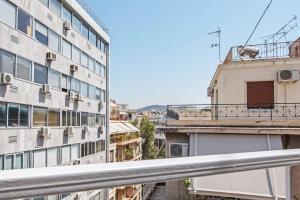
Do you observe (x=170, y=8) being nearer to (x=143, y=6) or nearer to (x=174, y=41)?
(x=143, y=6)

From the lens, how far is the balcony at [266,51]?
11.6 m

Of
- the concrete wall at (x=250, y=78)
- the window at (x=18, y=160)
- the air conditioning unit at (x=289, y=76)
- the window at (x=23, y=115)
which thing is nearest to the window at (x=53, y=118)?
the window at (x=23, y=115)

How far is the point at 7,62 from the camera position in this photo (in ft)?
32.9

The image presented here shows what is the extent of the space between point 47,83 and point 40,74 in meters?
0.75

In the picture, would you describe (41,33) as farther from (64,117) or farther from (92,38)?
(92,38)

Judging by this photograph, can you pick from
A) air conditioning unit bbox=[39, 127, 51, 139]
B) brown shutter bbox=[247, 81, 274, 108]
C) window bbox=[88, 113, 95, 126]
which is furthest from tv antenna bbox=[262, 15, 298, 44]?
window bbox=[88, 113, 95, 126]

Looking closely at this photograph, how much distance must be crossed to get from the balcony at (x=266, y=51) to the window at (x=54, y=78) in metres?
7.59

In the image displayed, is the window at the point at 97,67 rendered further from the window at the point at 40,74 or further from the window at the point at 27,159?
the window at the point at 27,159

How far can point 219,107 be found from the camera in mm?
10945

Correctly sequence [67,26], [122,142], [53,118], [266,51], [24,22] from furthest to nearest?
[122,142], [67,26], [53,118], [266,51], [24,22]

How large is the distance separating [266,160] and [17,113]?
1095 cm

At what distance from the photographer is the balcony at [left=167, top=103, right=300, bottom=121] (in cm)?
1017

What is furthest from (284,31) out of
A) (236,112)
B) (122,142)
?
(122,142)

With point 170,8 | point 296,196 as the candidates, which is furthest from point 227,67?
point 296,196
